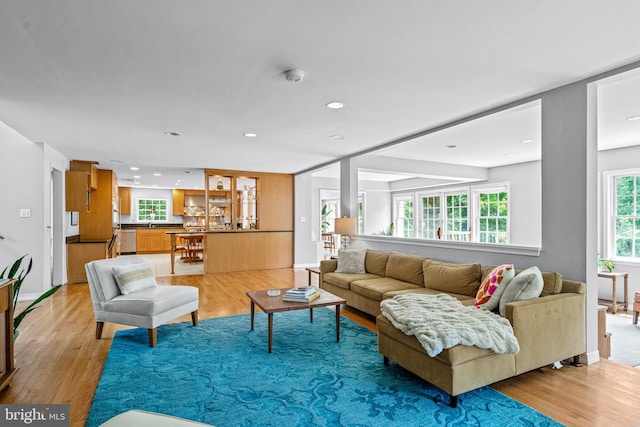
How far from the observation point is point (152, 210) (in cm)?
1248

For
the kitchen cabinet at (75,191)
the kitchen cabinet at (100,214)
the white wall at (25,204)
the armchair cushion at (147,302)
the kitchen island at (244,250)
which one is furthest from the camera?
the kitchen island at (244,250)

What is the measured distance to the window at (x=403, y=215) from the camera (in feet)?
34.6

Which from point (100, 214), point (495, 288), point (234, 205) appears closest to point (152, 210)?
point (100, 214)

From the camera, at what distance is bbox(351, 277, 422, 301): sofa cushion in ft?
13.0

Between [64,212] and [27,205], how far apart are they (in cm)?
113

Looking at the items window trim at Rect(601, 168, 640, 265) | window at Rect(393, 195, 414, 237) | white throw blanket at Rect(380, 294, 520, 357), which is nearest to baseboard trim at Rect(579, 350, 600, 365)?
white throw blanket at Rect(380, 294, 520, 357)

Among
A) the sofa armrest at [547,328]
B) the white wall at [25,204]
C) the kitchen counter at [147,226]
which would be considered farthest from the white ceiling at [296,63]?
the kitchen counter at [147,226]

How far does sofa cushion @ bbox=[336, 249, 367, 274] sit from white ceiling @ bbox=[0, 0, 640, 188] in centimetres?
175

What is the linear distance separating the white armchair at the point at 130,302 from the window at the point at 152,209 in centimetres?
957

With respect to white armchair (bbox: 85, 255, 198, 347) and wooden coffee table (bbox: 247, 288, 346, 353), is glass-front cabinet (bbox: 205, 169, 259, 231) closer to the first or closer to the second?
white armchair (bbox: 85, 255, 198, 347)

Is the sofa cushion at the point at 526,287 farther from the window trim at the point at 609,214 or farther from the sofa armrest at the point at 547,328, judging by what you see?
the window trim at the point at 609,214

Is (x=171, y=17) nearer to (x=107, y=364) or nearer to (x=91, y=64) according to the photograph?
(x=91, y=64)

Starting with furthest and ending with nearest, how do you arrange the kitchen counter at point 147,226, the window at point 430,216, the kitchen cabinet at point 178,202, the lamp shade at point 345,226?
the kitchen cabinet at point 178,202
the kitchen counter at point 147,226
the window at point 430,216
the lamp shade at point 345,226

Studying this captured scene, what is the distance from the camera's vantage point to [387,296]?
3777 millimetres
